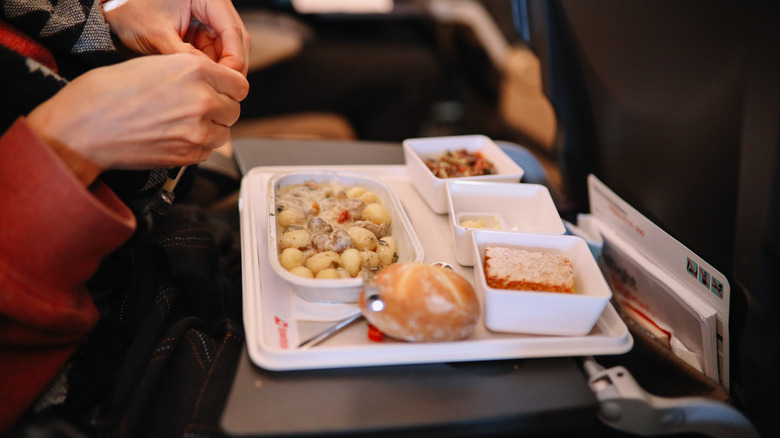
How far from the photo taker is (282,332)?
0.64 metres

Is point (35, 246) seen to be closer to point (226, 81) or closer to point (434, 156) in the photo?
point (226, 81)

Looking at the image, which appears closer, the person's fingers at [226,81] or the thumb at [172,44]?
the person's fingers at [226,81]

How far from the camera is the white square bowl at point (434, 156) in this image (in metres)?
0.91

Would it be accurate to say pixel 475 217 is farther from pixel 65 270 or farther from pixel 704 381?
pixel 65 270

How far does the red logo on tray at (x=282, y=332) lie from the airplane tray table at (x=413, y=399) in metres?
0.03

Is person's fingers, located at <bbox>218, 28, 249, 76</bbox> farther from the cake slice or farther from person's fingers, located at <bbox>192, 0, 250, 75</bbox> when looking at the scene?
the cake slice

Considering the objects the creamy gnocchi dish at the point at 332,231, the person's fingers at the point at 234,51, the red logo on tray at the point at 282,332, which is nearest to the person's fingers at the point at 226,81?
the person's fingers at the point at 234,51

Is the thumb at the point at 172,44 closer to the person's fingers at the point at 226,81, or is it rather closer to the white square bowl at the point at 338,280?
the person's fingers at the point at 226,81

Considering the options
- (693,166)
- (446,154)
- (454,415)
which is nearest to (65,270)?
(454,415)

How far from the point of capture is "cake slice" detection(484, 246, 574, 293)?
66 cm

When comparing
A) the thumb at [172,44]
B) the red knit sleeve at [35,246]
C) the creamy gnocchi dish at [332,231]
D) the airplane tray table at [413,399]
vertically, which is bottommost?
the airplane tray table at [413,399]

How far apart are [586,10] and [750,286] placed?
579 mm

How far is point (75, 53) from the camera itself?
30.0 inches

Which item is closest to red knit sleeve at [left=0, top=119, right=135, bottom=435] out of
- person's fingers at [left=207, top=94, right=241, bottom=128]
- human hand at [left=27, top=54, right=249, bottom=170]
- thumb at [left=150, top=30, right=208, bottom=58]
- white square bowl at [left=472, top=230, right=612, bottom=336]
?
human hand at [left=27, top=54, right=249, bottom=170]
